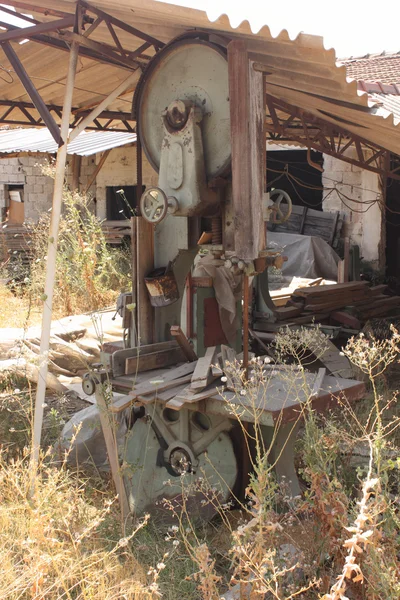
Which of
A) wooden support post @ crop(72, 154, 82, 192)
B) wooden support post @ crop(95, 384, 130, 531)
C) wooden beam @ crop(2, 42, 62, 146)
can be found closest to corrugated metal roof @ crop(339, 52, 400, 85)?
wooden support post @ crop(72, 154, 82, 192)

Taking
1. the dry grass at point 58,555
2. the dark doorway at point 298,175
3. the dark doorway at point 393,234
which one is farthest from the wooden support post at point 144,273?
the dark doorway at point 298,175

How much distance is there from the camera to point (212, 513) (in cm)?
452

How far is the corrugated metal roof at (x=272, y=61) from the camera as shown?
424cm

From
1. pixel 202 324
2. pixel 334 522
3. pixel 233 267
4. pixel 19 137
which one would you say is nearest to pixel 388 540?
pixel 334 522

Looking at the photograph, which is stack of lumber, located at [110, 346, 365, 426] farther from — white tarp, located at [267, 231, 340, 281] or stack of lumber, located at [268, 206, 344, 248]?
stack of lumber, located at [268, 206, 344, 248]

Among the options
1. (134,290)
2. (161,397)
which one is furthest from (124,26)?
(161,397)

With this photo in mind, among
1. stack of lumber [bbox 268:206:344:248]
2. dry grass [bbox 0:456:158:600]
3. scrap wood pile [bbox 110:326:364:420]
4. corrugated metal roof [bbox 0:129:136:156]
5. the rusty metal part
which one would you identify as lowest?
dry grass [bbox 0:456:158:600]

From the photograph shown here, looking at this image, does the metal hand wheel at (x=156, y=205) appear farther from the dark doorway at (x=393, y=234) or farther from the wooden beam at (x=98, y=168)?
the dark doorway at (x=393, y=234)

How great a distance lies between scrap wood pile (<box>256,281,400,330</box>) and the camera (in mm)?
8867

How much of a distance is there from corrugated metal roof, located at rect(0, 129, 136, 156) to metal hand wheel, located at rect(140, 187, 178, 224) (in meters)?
8.27

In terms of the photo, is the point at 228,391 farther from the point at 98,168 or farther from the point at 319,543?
the point at 98,168

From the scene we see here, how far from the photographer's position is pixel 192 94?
15.5ft

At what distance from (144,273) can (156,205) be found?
1.93ft

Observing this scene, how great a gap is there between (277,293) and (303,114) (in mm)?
3471
